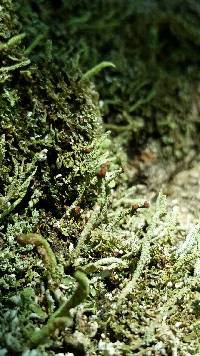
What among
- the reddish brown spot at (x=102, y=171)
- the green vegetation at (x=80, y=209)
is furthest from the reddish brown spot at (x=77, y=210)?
the reddish brown spot at (x=102, y=171)

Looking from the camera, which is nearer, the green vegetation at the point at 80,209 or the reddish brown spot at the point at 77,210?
the green vegetation at the point at 80,209

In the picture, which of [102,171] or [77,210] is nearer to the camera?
[77,210]

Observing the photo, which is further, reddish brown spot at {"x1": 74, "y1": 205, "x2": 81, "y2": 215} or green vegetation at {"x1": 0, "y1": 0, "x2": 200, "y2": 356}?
reddish brown spot at {"x1": 74, "y1": 205, "x2": 81, "y2": 215}

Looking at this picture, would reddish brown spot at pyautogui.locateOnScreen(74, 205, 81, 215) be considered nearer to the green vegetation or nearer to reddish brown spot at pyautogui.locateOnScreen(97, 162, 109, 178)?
the green vegetation

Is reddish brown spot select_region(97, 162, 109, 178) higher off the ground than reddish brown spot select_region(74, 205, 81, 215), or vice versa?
reddish brown spot select_region(97, 162, 109, 178)

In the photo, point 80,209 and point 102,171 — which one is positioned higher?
point 102,171

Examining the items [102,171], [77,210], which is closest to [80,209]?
[77,210]

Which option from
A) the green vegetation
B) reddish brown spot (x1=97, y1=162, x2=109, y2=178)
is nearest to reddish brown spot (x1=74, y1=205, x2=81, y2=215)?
the green vegetation

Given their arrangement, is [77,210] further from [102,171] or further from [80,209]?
[102,171]

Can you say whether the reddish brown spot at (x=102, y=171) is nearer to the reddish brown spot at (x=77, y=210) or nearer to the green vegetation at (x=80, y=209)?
the green vegetation at (x=80, y=209)

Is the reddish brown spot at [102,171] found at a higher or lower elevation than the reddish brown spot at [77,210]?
higher
